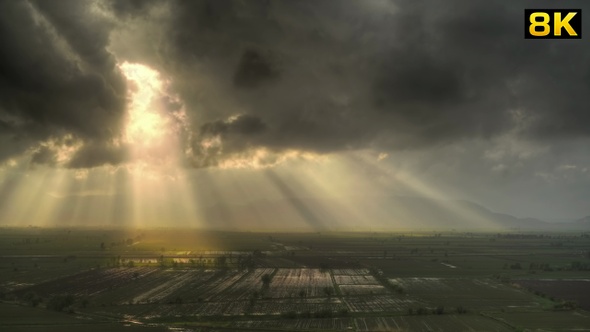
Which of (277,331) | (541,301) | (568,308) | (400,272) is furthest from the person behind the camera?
(400,272)

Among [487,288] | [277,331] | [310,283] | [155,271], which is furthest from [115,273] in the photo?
[487,288]

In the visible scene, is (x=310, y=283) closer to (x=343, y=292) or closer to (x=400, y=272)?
(x=343, y=292)

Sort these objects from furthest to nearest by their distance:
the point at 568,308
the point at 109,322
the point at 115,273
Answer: the point at 115,273
the point at 568,308
the point at 109,322

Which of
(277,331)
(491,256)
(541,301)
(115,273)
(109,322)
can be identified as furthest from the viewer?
(491,256)

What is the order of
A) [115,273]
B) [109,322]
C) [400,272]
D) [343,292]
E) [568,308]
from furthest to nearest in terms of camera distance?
1. [400,272]
2. [115,273]
3. [343,292]
4. [568,308]
5. [109,322]

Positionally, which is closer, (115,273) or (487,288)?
(487,288)

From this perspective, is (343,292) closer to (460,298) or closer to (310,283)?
(310,283)

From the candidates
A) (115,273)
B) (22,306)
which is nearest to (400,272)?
(115,273)

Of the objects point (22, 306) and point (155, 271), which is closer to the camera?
point (22, 306)
